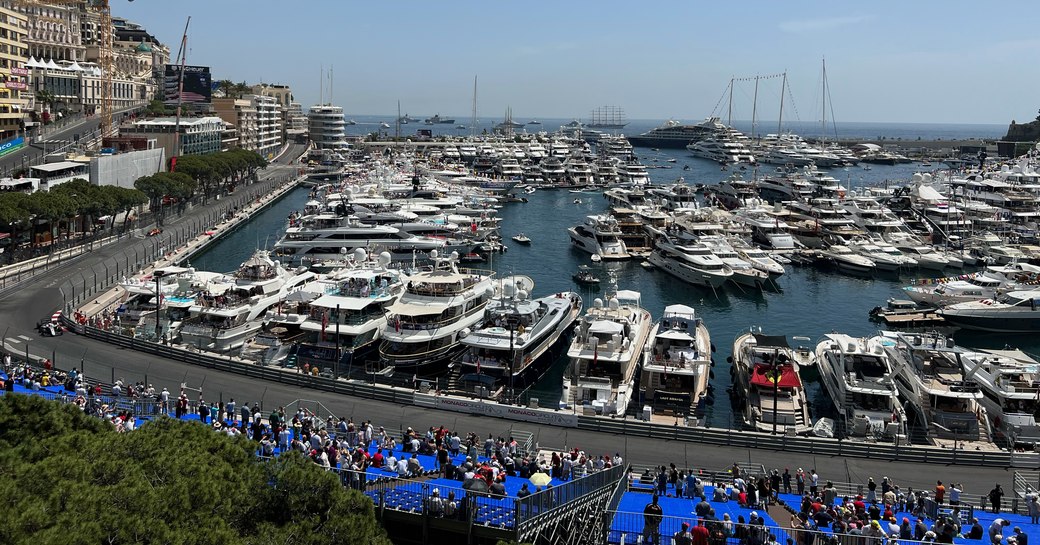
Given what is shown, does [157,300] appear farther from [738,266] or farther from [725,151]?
[725,151]

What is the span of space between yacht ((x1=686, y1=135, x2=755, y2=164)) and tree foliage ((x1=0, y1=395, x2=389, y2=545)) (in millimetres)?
168677

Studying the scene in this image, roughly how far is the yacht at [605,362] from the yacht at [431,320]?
19.4 feet

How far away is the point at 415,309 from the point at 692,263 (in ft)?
97.7

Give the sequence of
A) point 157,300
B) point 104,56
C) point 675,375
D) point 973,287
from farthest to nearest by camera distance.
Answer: point 104,56, point 973,287, point 157,300, point 675,375

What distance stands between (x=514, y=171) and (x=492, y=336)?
98479 mm

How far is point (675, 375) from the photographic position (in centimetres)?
3503

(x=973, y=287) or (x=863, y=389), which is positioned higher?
(x=973, y=287)

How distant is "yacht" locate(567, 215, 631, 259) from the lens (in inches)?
2867

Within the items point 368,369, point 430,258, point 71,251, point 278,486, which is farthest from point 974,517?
point 71,251

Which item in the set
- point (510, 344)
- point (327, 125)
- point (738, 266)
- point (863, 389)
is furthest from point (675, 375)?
point (327, 125)

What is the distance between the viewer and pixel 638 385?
120ft

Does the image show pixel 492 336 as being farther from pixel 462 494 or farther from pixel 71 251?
pixel 71 251

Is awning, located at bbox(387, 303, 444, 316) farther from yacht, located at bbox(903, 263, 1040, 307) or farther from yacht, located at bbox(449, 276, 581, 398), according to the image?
yacht, located at bbox(903, 263, 1040, 307)

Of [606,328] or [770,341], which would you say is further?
[770,341]
